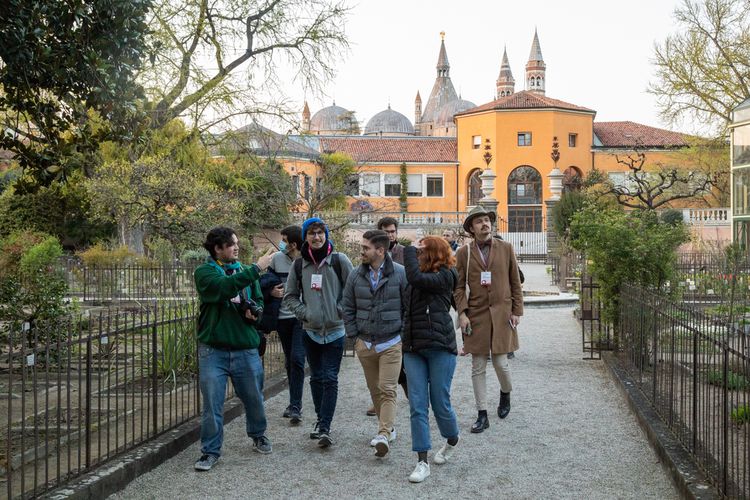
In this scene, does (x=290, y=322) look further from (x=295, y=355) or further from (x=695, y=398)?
(x=695, y=398)

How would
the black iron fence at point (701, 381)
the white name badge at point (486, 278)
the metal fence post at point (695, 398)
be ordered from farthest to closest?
the white name badge at point (486, 278) < the metal fence post at point (695, 398) < the black iron fence at point (701, 381)

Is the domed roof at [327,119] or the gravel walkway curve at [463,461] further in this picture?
the domed roof at [327,119]

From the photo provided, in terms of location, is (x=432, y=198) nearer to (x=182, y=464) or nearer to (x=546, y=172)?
(x=546, y=172)

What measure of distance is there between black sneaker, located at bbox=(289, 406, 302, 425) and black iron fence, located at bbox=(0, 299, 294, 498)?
0.80 metres

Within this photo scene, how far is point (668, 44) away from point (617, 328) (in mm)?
28217

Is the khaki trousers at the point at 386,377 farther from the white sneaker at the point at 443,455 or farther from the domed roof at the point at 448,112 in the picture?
the domed roof at the point at 448,112

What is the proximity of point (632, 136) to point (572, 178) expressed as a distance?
6.82 meters

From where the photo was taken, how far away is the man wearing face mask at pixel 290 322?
761 cm

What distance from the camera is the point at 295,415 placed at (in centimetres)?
769

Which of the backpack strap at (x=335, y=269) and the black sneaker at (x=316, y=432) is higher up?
the backpack strap at (x=335, y=269)

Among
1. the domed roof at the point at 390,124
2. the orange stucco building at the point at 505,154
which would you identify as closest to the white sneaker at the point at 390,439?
the orange stucco building at the point at 505,154

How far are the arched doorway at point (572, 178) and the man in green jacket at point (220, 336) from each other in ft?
179

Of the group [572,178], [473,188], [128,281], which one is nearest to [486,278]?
[128,281]

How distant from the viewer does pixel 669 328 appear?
6996mm
